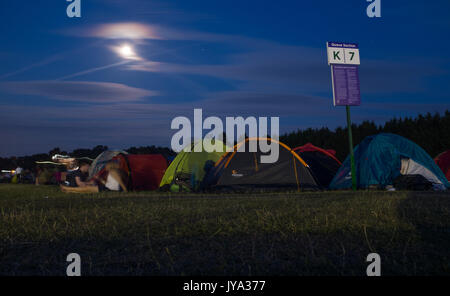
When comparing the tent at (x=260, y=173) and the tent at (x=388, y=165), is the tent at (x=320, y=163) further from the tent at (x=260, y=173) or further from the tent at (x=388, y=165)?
the tent at (x=260, y=173)

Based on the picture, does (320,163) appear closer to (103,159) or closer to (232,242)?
(103,159)

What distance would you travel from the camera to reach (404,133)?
25953mm

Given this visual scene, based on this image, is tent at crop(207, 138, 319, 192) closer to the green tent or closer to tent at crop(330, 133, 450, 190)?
the green tent

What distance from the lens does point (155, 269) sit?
3.80 metres

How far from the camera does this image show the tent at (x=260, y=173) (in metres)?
14.6

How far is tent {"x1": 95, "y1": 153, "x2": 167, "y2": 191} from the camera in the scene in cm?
1745

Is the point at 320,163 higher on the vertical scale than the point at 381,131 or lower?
lower

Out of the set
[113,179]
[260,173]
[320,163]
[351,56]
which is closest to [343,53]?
[351,56]

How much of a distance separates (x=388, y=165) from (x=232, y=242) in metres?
11.9

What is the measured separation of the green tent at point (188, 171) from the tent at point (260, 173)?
142 cm

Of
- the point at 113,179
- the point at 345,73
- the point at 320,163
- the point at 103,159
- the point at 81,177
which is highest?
the point at 345,73

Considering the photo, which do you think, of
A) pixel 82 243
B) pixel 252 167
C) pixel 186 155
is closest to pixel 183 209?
pixel 82 243

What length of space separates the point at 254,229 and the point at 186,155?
11476 mm
